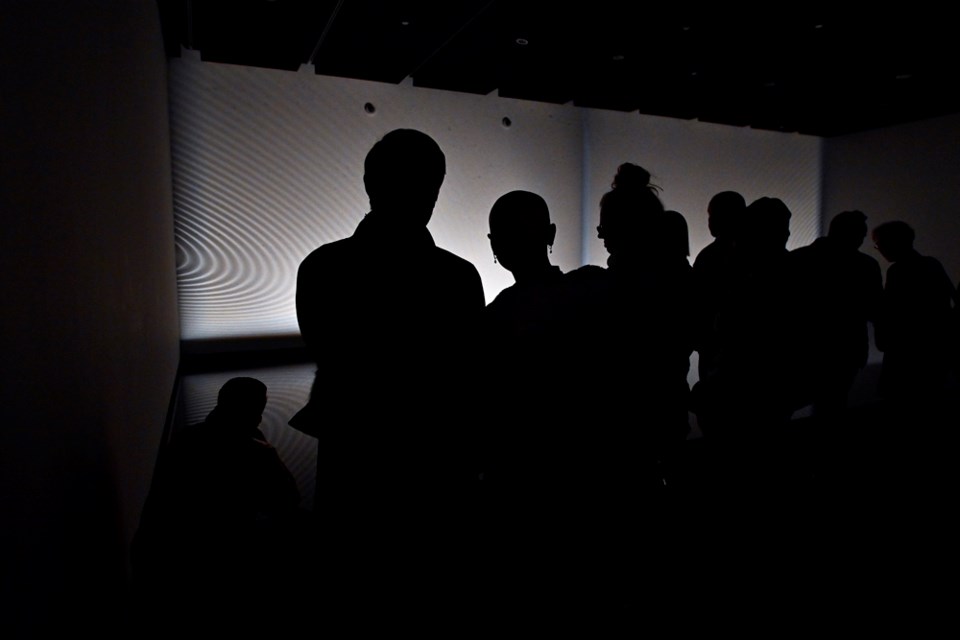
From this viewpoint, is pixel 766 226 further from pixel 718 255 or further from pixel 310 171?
pixel 310 171

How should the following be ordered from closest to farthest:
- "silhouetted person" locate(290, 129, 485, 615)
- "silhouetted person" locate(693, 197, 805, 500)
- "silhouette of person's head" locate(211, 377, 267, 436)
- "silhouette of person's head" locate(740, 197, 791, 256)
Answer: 1. "silhouetted person" locate(290, 129, 485, 615)
2. "silhouette of person's head" locate(211, 377, 267, 436)
3. "silhouetted person" locate(693, 197, 805, 500)
4. "silhouette of person's head" locate(740, 197, 791, 256)

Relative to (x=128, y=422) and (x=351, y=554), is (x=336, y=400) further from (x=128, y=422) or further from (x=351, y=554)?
(x=128, y=422)

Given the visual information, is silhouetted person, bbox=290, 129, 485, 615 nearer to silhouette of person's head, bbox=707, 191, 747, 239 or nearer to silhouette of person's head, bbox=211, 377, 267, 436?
silhouette of person's head, bbox=211, 377, 267, 436

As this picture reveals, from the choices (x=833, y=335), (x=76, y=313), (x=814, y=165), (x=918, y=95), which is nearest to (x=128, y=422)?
(x=76, y=313)

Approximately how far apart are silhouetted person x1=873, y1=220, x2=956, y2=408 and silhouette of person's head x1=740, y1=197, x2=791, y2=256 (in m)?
1.33

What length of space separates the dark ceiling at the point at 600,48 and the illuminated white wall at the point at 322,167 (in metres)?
0.26

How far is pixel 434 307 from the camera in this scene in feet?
3.25

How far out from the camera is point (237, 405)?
1.70 m

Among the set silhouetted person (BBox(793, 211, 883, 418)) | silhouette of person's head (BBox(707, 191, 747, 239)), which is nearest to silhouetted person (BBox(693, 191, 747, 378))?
silhouette of person's head (BBox(707, 191, 747, 239))

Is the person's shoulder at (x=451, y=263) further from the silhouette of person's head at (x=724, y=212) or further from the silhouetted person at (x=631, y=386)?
the silhouette of person's head at (x=724, y=212)

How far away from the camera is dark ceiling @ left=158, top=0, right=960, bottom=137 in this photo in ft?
16.2

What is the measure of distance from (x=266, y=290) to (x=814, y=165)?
925 cm

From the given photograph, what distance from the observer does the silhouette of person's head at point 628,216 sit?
1.33 metres

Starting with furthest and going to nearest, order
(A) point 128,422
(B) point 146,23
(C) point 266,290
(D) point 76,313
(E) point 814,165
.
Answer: (E) point 814,165 → (C) point 266,290 → (B) point 146,23 → (A) point 128,422 → (D) point 76,313
